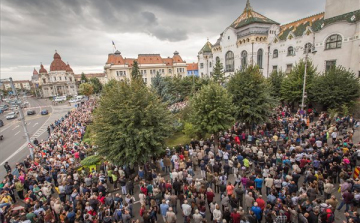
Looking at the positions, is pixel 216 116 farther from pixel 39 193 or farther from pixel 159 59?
pixel 159 59

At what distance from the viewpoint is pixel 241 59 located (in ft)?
133

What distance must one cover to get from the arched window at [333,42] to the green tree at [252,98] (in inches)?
700

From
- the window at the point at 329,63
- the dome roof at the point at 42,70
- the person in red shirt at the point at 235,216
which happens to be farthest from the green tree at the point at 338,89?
the dome roof at the point at 42,70

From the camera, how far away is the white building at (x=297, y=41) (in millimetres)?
24984

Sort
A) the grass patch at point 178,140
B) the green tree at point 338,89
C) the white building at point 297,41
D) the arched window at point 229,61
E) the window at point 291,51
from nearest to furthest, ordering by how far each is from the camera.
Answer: the grass patch at point 178,140, the green tree at point 338,89, the white building at point 297,41, the window at point 291,51, the arched window at point 229,61

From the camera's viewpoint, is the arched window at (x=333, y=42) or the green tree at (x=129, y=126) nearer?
the green tree at (x=129, y=126)

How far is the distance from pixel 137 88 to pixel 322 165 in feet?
38.9

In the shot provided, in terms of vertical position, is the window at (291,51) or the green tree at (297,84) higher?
the window at (291,51)

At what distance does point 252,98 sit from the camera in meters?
17.4

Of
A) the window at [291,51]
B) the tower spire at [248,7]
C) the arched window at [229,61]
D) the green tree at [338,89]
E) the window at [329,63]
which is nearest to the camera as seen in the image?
the green tree at [338,89]

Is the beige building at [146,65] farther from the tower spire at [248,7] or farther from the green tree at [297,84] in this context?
the green tree at [297,84]

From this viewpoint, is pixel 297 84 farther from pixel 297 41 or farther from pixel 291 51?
pixel 291 51

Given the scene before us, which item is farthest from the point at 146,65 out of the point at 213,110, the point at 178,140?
the point at 213,110

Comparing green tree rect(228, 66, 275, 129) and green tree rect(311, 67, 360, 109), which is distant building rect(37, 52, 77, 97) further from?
green tree rect(311, 67, 360, 109)
